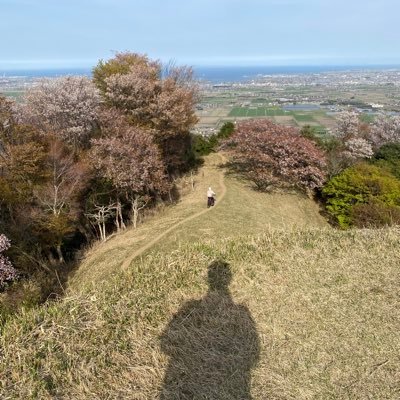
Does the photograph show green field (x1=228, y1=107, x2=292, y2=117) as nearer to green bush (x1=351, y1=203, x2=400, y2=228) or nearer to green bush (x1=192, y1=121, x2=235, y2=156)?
green bush (x1=192, y1=121, x2=235, y2=156)

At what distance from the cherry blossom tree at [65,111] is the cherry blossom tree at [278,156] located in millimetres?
10385

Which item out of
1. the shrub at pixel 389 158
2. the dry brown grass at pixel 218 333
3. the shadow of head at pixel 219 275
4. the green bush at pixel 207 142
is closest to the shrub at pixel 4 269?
the dry brown grass at pixel 218 333

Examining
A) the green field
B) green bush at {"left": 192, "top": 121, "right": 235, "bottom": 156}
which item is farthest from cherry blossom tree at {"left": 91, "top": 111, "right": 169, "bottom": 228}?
the green field

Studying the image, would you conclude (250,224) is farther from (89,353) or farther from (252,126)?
(89,353)

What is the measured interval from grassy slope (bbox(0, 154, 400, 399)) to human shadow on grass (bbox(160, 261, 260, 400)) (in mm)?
25

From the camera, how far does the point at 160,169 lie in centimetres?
2188

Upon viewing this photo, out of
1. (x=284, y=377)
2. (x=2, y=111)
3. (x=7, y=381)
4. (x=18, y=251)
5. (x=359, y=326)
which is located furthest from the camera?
(x=2, y=111)

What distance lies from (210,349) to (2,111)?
51.6 feet

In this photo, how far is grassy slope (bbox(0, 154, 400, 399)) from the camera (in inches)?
220

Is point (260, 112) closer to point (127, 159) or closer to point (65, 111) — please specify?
point (65, 111)

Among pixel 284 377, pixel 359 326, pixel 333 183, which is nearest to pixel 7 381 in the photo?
pixel 284 377

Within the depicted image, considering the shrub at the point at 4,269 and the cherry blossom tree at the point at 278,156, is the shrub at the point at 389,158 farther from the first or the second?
the shrub at the point at 4,269

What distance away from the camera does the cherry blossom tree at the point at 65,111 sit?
2258 cm

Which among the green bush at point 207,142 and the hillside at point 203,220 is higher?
the green bush at point 207,142
